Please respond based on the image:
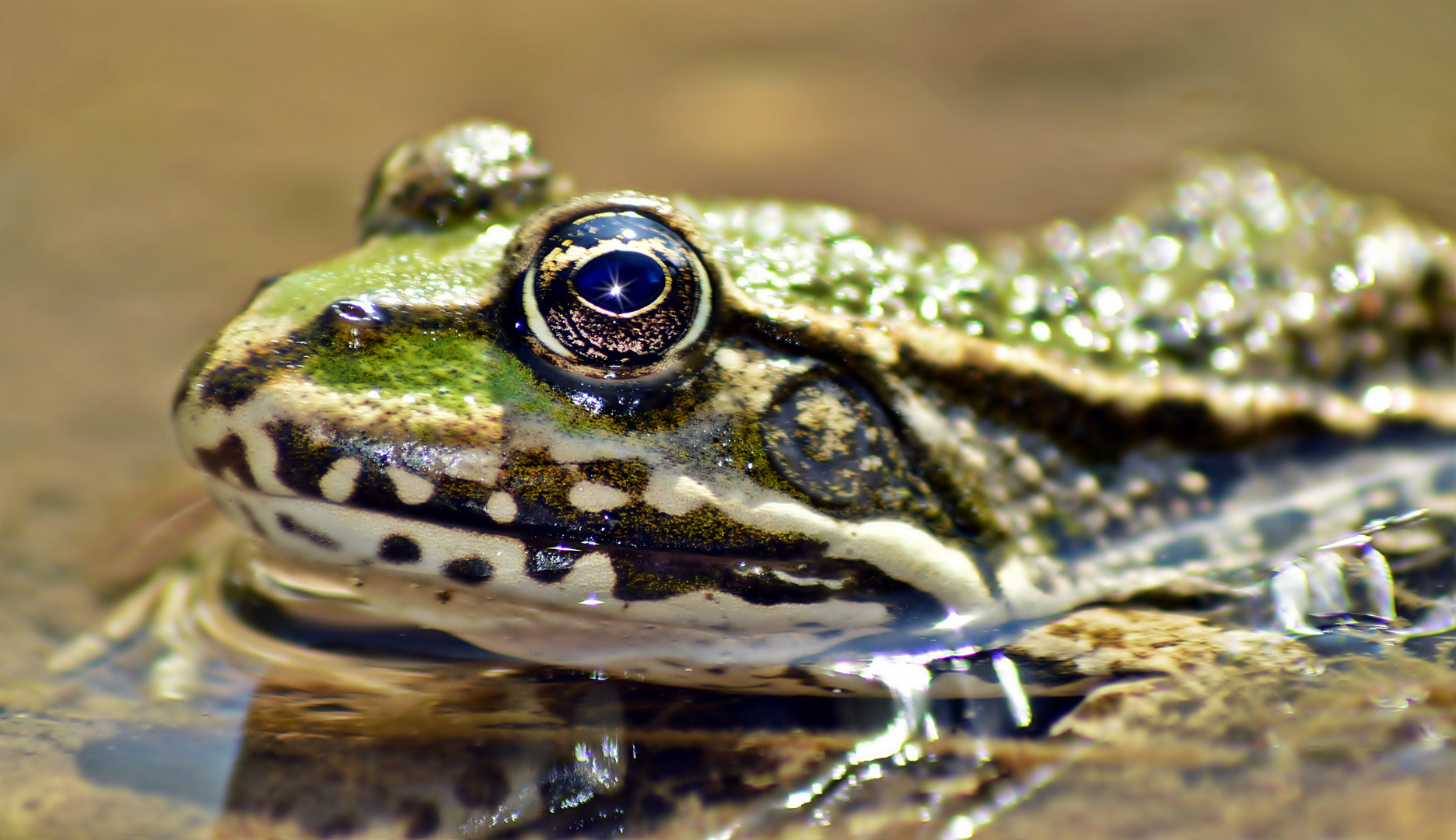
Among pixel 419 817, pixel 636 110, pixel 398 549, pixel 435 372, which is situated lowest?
pixel 419 817

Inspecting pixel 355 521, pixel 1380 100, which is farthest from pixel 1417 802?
pixel 1380 100

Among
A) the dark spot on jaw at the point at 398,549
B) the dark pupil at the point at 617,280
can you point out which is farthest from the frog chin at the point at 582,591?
the dark pupil at the point at 617,280

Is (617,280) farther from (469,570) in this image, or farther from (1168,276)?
(1168,276)

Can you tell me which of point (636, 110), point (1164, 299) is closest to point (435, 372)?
point (1164, 299)

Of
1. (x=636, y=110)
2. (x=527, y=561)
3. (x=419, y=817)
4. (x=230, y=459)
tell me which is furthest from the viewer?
(x=636, y=110)

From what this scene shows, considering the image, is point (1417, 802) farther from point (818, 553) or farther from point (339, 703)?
point (339, 703)

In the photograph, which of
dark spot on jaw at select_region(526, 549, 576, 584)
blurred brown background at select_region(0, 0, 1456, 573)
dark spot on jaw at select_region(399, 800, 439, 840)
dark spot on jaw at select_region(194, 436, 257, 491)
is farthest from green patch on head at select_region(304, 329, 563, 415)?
blurred brown background at select_region(0, 0, 1456, 573)
